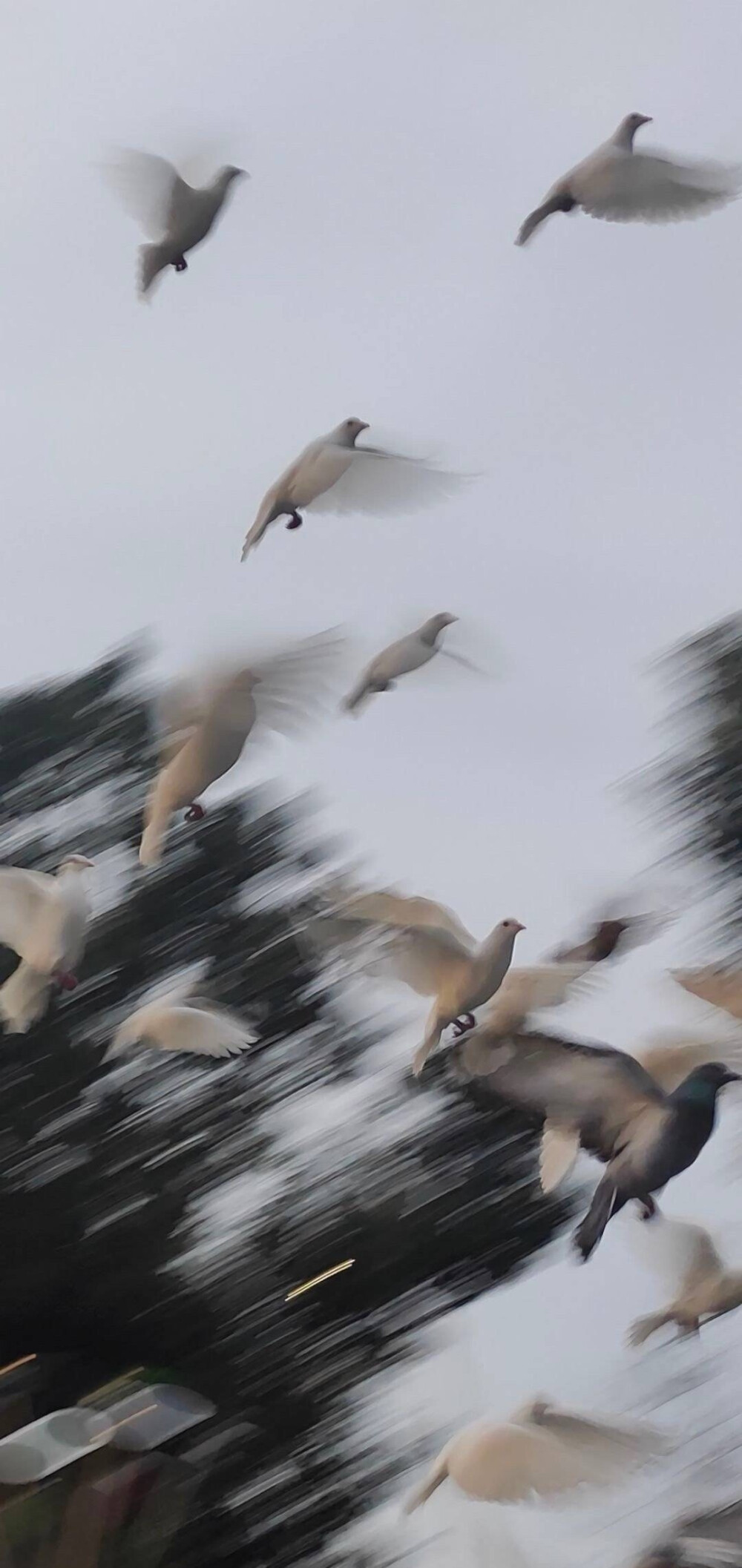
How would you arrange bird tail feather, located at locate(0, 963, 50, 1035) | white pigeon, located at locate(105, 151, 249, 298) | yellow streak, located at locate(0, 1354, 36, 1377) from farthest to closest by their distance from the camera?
1. white pigeon, located at locate(105, 151, 249, 298)
2. bird tail feather, located at locate(0, 963, 50, 1035)
3. yellow streak, located at locate(0, 1354, 36, 1377)

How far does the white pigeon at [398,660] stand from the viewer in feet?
3.57

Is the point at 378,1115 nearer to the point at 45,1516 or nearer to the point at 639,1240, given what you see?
the point at 639,1240

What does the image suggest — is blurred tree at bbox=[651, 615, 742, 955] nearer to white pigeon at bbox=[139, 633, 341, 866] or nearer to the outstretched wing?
the outstretched wing

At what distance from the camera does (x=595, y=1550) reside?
2.81 feet

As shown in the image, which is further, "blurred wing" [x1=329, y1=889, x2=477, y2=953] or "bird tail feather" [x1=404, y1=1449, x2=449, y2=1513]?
"blurred wing" [x1=329, y1=889, x2=477, y2=953]

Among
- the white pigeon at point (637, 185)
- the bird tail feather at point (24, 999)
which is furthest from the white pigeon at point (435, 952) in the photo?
the white pigeon at point (637, 185)

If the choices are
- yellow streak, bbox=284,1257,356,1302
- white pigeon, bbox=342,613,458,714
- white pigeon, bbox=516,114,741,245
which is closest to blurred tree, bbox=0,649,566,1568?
yellow streak, bbox=284,1257,356,1302

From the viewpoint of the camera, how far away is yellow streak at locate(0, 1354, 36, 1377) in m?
0.98

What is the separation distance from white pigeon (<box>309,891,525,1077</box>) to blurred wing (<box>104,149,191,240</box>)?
2.01 feet

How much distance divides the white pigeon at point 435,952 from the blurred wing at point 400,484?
1.01ft

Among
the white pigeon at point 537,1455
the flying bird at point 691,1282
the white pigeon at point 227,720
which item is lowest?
the white pigeon at point 537,1455

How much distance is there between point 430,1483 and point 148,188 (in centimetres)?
101

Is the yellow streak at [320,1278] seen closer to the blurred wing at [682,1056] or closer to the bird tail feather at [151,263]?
the blurred wing at [682,1056]

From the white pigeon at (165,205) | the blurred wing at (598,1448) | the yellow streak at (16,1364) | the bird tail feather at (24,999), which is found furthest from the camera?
the white pigeon at (165,205)
